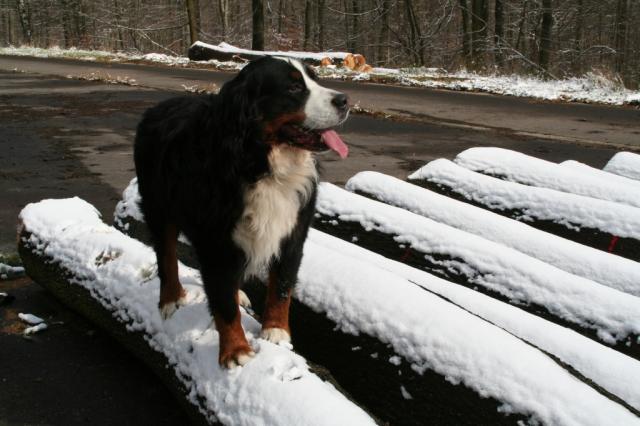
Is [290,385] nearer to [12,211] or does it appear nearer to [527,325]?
[527,325]

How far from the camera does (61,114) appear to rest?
1095 centimetres

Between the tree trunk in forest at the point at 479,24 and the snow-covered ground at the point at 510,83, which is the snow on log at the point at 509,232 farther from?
the tree trunk in forest at the point at 479,24

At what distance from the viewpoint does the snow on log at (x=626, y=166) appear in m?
5.17

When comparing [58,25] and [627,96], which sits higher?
[58,25]

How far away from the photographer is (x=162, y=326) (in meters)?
2.81

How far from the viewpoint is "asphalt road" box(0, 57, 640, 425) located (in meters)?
2.92

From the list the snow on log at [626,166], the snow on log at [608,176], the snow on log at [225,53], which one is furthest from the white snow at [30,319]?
the snow on log at [225,53]

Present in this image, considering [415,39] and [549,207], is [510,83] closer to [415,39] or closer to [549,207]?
[415,39]

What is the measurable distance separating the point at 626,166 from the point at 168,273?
4.17m

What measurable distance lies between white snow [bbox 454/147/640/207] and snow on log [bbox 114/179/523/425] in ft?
7.42

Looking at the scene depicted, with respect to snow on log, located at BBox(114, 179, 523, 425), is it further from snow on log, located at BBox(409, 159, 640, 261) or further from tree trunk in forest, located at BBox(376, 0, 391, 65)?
tree trunk in forest, located at BBox(376, 0, 391, 65)

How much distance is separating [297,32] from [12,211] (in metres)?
38.8

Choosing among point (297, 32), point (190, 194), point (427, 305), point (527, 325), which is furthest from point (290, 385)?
point (297, 32)

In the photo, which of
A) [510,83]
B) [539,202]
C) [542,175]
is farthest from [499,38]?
[539,202]
